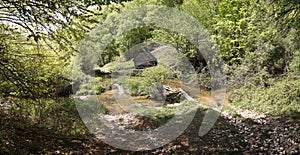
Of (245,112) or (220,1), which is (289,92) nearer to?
(245,112)

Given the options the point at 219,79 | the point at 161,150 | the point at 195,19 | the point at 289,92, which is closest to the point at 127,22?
the point at 195,19

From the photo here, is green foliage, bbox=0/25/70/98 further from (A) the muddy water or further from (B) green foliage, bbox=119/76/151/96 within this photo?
(B) green foliage, bbox=119/76/151/96

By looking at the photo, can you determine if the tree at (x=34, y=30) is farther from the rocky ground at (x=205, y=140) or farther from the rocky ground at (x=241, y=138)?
the rocky ground at (x=241, y=138)

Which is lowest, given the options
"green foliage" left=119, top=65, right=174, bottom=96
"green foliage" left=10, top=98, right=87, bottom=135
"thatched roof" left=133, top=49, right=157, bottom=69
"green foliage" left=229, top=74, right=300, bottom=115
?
"green foliage" left=10, top=98, right=87, bottom=135

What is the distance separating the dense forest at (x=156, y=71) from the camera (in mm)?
4660

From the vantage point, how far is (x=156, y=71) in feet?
46.4

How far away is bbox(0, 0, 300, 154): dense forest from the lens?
15.3 feet

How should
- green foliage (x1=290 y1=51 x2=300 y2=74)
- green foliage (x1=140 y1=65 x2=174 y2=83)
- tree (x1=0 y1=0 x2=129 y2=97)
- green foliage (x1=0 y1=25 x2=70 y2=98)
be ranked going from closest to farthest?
tree (x1=0 y1=0 x2=129 y2=97) < green foliage (x1=0 y1=25 x2=70 y2=98) < green foliage (x1=290 y1=51 x2=300 y2=74) < green foliage (x1=140 y1=65 x2=174 y2=83)

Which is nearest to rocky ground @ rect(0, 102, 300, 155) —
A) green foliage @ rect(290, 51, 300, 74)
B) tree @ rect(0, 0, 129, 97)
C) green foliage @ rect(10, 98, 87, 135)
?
Answer: green foliage @ rect(10, 98, 87, 135)

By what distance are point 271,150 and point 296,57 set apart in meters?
5.45

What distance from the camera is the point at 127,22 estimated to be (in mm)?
20531

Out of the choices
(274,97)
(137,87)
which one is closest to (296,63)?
(274,97)

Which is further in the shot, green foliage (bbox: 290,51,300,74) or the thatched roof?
the thatched roof

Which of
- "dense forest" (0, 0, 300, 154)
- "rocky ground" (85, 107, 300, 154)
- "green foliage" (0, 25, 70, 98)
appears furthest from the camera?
"rocky ground" (85, 107, 300, 154)
